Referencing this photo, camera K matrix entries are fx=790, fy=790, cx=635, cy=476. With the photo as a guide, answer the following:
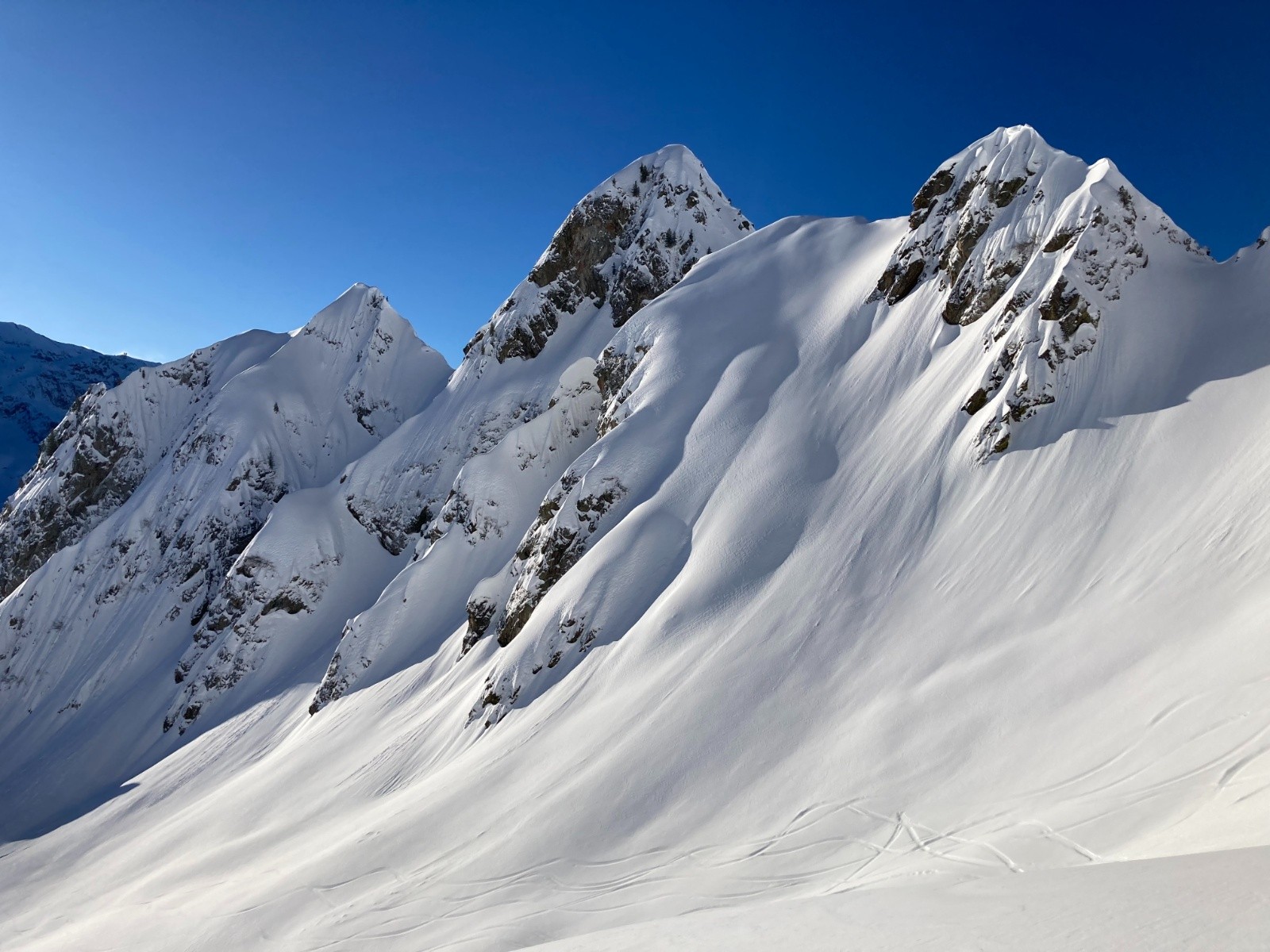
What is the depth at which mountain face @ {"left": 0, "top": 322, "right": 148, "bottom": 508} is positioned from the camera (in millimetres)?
140250

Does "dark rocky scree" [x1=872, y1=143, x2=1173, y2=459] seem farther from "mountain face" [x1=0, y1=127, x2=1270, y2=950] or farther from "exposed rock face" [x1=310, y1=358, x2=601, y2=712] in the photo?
"exposed rock face" [x1=310, y1=358, x2=601, y2=712]

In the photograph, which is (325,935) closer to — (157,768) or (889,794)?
(889,794)

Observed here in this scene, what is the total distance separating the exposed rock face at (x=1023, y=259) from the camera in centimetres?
2545

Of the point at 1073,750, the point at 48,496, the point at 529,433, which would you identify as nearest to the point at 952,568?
the point at 1073,750

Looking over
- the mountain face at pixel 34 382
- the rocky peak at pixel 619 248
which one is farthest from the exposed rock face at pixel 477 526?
the mountain face at pixel 34 382

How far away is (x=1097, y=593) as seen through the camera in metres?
19.2

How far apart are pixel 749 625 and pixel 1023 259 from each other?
17.6 metres

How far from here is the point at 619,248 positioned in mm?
58906

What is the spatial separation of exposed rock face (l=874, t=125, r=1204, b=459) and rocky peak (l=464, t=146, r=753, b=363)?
23123 millimetres

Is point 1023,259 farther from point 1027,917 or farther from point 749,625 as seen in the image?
point 1027,917

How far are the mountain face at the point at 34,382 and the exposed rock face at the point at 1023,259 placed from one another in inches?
5849

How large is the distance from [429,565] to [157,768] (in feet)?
64.1

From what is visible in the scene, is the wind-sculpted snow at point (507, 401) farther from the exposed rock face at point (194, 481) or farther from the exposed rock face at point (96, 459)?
the exposed rock face at point (96, 459)

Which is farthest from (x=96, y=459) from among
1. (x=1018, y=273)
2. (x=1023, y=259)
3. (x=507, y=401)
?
(x=1023, y=259)
